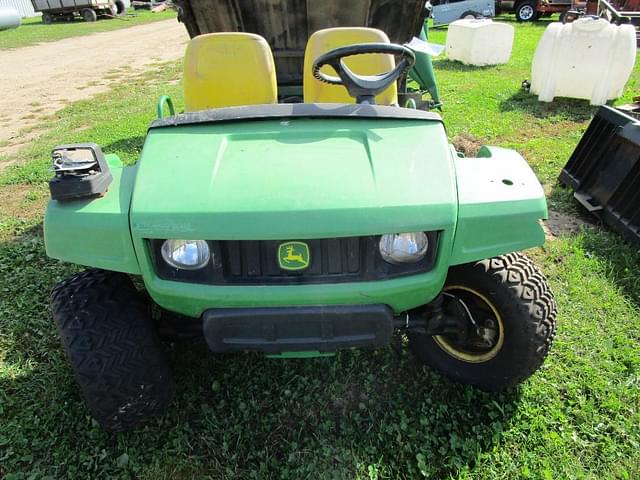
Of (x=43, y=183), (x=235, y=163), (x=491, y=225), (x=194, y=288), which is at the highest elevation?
(x=235, y=163)

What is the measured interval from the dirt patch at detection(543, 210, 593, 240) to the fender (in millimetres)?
1840

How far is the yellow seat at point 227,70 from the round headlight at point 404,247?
1479 mm

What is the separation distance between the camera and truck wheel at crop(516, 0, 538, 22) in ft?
52.6

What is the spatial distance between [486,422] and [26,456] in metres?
1.88

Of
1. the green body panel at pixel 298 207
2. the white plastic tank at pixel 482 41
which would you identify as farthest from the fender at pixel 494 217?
the white plastic tank at pixel 482 41

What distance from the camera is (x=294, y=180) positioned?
1.57 meters

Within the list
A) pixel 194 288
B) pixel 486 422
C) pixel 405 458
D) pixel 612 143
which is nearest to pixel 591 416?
pixel 486 422

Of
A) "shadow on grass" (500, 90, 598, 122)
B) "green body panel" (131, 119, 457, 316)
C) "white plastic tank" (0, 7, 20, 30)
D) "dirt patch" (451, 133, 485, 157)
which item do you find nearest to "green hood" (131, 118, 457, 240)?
"green body panel" (131, 119, 457, 316)

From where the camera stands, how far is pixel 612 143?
11.2ft

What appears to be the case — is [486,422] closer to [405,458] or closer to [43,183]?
[405,458]

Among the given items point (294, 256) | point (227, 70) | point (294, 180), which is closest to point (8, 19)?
point (227, 70)

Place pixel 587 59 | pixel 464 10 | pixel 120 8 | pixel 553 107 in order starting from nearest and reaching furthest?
pixel 587 59 → pixel 553 107 → pixel 464 10 → pixel 120 8

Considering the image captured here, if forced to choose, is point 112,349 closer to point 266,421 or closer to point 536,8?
point 266,421

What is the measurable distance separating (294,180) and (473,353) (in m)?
1.18
